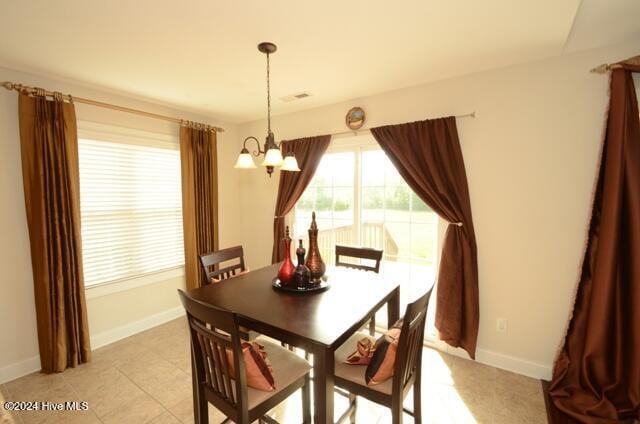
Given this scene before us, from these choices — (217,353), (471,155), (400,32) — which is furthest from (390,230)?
(217,353)

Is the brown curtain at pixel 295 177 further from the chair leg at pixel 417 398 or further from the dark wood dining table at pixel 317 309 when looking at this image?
the chair leg at pixel 417 398

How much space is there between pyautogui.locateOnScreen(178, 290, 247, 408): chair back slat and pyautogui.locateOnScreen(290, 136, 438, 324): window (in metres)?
1.91

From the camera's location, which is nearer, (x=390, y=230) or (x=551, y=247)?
(x=551, y=247)

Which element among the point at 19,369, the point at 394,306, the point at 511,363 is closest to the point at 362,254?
the point at 394,306

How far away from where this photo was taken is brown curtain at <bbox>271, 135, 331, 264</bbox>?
3295 mm

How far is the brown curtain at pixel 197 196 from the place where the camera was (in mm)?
3355

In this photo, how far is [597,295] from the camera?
193cm

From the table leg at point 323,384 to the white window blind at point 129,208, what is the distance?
2.60m

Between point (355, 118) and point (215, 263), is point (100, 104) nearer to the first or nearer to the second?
point (215, 263)

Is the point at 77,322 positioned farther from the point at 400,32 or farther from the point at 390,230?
the point at 400,32

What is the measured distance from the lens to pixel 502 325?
95.3 inches

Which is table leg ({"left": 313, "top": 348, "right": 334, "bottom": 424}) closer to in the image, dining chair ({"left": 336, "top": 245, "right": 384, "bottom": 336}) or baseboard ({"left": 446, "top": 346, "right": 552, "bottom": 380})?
dining chair ({"left": 336, "top": 245, "right": 384, "bottom": 336})

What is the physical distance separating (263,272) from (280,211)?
56.2 inches

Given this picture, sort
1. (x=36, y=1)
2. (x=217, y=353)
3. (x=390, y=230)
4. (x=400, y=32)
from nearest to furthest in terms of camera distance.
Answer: (x=217, y=353) → (x=36, y=1) → (x=400, y=32) → (x=390, y=230)
